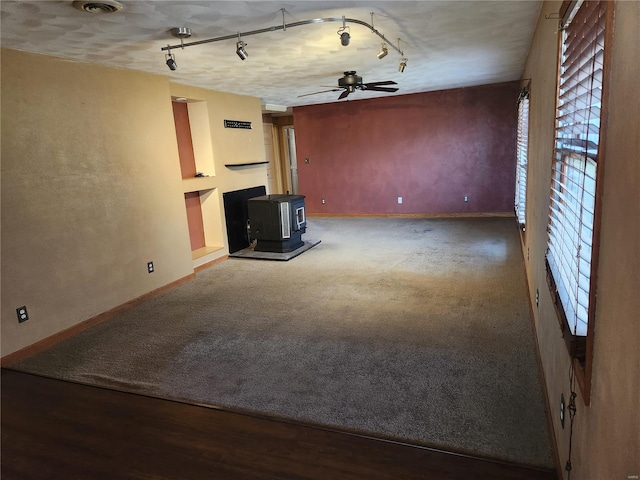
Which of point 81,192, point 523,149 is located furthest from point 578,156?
point 523,149

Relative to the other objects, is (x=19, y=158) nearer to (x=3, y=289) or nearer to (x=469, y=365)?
(x=3, y=289)

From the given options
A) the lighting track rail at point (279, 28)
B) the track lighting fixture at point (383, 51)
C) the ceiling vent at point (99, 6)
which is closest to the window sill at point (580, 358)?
the lighting track rail at point (279, 28)

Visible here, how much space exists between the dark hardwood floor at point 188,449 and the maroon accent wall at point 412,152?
21.4 ft

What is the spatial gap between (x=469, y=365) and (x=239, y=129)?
16.1 feet

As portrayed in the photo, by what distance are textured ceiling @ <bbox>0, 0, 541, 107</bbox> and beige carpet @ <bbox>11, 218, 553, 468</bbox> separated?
Answer: 7.71ft

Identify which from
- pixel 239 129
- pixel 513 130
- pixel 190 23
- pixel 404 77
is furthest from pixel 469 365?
pixel 513 130

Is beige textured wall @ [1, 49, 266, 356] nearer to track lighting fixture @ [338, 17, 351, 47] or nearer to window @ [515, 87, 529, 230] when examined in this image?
track lighting fixture @ [338, 17, 351, 47]

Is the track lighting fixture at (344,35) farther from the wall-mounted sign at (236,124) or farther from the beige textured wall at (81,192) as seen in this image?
the wall-mounted sign at (236,124)

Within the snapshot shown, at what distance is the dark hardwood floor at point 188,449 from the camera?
1.93 metres

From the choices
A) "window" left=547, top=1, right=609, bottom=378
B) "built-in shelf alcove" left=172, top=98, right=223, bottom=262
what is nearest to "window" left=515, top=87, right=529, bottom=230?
"window" left=547, top=1, right=609, bottom=378

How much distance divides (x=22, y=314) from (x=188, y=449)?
7.00 feet

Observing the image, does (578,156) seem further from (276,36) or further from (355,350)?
(276,36)

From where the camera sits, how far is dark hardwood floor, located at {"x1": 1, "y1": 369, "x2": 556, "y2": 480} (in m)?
1.93

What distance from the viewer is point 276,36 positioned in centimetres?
335
